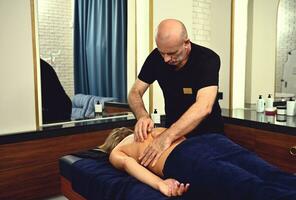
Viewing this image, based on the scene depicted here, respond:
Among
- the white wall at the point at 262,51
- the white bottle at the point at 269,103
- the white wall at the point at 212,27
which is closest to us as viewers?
the white bottle at the point at 269,103

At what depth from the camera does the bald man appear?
5.21 ft

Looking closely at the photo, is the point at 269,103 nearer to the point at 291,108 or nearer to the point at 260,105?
the point at 260,105

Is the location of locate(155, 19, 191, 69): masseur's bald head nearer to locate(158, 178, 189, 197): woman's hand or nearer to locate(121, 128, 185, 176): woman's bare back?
locate(121, 128, 185, 176): woman's bare back

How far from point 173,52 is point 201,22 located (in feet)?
5.09

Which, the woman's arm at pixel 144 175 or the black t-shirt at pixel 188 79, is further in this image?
the black t-shirt at pixel 188 79

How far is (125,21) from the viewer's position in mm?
2916

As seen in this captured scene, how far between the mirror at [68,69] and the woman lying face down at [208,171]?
3.43 ft

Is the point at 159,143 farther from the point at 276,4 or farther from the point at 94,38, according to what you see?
the point at 276,4

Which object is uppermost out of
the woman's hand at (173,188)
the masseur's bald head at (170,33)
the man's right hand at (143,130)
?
the masseur's bald head at (170,33)

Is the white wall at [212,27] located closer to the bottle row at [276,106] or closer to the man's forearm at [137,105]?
the bottle row at [276,106]

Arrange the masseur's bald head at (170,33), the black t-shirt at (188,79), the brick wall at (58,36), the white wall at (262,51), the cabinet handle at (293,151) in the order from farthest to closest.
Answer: the white wall at (262,51) < the brick wall at (58,36) < the cabinet handle at (293,151) < the black t-shirt at (188,79) < the masseur's bald head at (170,33)

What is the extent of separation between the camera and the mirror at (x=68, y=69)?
240cm

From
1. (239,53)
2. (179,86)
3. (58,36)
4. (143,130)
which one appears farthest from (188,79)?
(239,53)

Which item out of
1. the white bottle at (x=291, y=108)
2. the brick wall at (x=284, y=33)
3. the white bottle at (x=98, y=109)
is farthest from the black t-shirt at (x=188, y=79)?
the brick wall at (x=284, y=33)
